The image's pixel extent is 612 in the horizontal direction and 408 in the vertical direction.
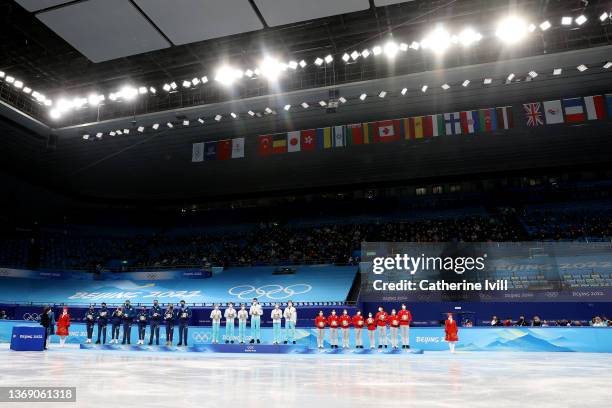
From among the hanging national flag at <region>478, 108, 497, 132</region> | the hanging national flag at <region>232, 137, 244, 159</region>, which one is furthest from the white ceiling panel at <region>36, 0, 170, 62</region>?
the hanging national flag at <region>478, 108, 497, 132</region>

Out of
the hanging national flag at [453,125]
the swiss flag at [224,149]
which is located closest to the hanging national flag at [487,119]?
the hanging national flag at [453,125]

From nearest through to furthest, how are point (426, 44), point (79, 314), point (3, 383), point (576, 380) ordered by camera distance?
point (3, 383) < point (576, 380) < point (426, 44) < point (79, 314)

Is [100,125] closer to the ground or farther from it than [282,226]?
farther from it

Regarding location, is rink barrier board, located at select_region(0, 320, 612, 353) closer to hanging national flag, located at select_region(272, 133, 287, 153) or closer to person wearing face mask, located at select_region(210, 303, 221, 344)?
person wearing face mask, located at select_region(210, 303, 221, 344)

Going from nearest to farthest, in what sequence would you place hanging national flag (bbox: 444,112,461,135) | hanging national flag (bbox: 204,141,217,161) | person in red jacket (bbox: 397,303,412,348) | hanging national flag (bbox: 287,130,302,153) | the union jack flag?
person in red jacket (bbox: 397,303,412,348) < the union jack flag < hanging national flag (bbox: 444,112,461,135) < hanging national flag (bbox: 287,130,302,153) < hanging national flag (bbox: 204,141,217,161)

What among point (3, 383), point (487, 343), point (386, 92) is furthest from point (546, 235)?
point (3, 383)

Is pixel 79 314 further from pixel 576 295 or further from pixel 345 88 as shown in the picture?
pixel 576 295

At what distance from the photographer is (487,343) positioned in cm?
1984

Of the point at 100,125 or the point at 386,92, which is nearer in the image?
the point at 386,92

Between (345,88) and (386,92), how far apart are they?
1830mm

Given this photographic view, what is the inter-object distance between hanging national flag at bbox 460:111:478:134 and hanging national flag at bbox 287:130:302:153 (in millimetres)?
8155

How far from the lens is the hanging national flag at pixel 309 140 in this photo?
23625mm

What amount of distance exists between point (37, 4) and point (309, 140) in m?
13.3

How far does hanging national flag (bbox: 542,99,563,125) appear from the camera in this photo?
20.3 meters
